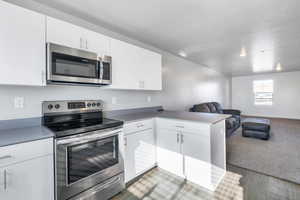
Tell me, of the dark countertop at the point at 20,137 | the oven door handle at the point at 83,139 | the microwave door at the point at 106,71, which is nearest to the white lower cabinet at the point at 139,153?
the oven door handle at the point at 83,139

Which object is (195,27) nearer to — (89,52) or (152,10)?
(152,10)

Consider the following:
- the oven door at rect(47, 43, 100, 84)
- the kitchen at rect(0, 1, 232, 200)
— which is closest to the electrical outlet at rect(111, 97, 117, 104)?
the kitchen at rect(0, 1, 232, 200)

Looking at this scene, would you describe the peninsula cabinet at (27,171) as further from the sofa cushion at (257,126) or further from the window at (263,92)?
the window at (263,92)

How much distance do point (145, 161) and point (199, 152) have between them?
2.90ft

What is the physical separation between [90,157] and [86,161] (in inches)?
2.2

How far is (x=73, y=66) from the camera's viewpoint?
1755 mm

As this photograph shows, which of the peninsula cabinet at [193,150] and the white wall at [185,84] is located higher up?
the white wall at [185,84]

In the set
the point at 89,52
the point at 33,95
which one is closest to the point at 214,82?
the point at 89,52

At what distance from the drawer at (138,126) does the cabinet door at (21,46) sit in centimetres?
116

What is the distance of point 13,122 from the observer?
5.17 feet

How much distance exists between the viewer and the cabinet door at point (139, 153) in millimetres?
2061

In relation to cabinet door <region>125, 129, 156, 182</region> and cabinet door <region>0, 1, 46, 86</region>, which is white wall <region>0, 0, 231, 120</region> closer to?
cabinet door <region>0, 1, 46, 86</region>

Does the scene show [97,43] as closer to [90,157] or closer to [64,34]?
[64,34]

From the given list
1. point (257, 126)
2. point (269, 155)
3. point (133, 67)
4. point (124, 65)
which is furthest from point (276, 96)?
point (124, 65)
